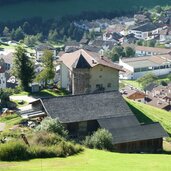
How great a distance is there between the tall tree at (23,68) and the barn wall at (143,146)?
14725 millimetres

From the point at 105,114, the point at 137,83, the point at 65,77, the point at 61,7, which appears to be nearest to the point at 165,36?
the point at 137,83

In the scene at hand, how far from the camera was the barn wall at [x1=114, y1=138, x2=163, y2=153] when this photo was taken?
1056 inches

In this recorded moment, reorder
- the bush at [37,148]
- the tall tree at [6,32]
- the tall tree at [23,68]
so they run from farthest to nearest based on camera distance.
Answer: the tall tree at [6,32] → the tall tree at [23,68] → the bush at [37,148]

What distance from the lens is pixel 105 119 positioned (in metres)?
28.5

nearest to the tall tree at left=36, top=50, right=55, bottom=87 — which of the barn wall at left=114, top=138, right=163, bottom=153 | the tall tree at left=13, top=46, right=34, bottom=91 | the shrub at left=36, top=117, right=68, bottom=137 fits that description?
the tall tree at left=13, top=46, right=34, bottom=91

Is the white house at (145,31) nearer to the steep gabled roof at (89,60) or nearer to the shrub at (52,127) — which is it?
the steep gabled roof at (89,60)

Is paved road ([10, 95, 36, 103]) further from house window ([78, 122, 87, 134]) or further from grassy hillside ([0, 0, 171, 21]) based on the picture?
grassy hillside ([0, 0, 171, 21])

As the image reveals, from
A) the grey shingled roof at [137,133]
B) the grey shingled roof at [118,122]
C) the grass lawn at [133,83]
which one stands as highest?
the grey shingled roof at [118,122]

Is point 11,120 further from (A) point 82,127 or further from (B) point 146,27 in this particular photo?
(B) point 146,27

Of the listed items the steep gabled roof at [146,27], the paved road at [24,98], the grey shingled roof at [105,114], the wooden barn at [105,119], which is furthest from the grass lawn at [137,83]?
the wooden barn at [105,119]

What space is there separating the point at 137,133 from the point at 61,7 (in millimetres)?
105830

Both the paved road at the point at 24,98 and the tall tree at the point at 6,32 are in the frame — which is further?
the tall tree at the point at 6,32

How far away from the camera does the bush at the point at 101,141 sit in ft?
81.6

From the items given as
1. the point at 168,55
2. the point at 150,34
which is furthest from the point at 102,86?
the point at 150,34
